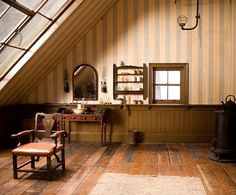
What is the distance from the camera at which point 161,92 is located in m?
6.92

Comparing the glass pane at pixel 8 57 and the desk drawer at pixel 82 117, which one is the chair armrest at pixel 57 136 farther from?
the desk drawer at pixel 82 117

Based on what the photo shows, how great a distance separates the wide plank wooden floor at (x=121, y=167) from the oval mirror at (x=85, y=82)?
3.75ft

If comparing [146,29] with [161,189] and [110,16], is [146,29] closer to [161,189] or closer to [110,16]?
[110,16]

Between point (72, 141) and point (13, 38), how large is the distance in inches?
118

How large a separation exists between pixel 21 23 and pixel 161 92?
3.47 meters

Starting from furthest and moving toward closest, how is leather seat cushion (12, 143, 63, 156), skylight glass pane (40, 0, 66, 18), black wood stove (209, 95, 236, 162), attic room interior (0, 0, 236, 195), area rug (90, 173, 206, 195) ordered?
1. attic room interior (0, 0, 236, 195)
2. black wood stove (209, 95, 236, 162)
3. skylight glass pane (40, 0, 66, 18)
4. leather seat cushion (12, 143, 63, 156)
5. area rug (90, 173, 206, 195)

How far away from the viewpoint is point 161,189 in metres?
3.73

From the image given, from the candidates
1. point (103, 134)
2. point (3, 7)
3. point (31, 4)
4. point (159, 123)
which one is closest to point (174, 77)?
point (159, 123)

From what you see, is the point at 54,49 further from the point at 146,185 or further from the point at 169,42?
the point at 146,185

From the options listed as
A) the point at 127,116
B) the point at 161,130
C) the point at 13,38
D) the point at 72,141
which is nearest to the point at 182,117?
the point at 161,130

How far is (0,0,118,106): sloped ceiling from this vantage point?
18.9 feet

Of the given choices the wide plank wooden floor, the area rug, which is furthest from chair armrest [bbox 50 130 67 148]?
the area rug

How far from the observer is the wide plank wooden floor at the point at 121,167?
12.6ft

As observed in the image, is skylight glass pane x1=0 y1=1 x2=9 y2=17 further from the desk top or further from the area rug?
the desk top
